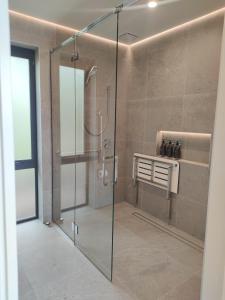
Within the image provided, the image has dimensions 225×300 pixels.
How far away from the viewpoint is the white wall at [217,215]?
0.83 m

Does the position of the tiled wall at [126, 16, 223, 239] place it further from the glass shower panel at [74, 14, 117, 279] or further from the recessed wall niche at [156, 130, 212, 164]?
the glass shower panel at [74, 14, 117, 279]

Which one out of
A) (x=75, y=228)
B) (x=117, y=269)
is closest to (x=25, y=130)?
(x=75, y=228)

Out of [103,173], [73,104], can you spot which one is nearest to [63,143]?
[73,104]

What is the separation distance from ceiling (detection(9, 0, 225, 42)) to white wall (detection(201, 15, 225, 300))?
170 cm

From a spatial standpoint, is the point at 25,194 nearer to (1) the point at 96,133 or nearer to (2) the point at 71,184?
(2) the point at 71,184

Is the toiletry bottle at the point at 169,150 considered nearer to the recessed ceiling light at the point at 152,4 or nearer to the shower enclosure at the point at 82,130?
the shower enclosure at the point at 82,130

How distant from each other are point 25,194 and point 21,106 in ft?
3.71

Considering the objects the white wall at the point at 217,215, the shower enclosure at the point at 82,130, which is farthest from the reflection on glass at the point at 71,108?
the white wall at the point at 217,215

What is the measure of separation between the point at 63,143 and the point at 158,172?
4.33 ft

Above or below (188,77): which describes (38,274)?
below

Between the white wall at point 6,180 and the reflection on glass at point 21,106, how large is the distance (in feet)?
7.08

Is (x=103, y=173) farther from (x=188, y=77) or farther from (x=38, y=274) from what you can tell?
(x=188, y=77)

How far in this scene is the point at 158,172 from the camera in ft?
9.65

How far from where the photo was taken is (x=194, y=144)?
2598 millimetres
